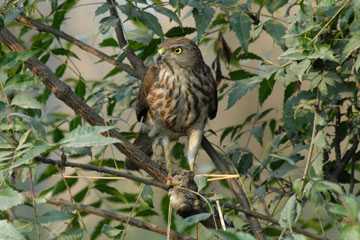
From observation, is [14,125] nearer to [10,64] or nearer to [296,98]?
[10,64]

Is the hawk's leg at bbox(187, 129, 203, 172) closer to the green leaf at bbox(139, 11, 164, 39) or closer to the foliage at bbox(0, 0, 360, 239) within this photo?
the foliage at bbox(0, 0, 360, 239)

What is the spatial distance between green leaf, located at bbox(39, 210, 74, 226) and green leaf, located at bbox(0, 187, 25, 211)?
0.37m

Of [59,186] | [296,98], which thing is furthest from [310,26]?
[59,186]

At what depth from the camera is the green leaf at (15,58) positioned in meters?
2.27

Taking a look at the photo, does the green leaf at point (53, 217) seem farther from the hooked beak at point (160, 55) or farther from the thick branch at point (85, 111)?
the hooked beak at point (160, 55)

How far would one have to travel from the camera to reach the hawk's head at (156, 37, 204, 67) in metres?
4.14

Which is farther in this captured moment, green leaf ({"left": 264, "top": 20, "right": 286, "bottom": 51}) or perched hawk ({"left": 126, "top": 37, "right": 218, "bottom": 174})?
perched hawk ({"left": 126, "top": 37, "right": 218, "bottom": 174})

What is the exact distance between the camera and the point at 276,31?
314cm

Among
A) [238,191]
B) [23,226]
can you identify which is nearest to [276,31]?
[238,191]

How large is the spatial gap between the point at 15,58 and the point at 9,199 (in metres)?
0.68

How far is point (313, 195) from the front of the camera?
79.4 inches

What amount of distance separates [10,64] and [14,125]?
26 cm

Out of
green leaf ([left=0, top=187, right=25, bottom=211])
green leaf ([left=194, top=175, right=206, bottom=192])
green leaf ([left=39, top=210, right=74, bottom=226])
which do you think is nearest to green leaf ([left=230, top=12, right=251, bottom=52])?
green leaf ([left=194, top=175, right=206, bottom=192])

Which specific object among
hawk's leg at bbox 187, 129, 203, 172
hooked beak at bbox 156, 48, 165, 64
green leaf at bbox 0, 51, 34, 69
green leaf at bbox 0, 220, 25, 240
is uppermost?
green leaf at bbox 0, 51, 34, 69
